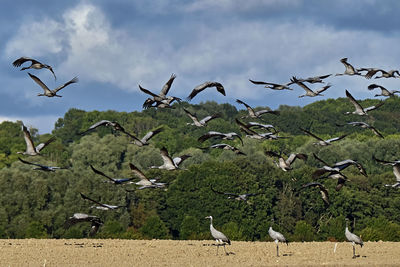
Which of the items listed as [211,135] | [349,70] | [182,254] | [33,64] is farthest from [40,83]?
[349,70]

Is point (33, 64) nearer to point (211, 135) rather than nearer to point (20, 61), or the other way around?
point (20, 61)

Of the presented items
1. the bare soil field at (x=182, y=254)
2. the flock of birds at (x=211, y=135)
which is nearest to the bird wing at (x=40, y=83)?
the flock of birds at (x=211, y=135)

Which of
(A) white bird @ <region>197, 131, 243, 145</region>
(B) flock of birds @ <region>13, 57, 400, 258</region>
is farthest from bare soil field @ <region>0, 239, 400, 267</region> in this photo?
(A) white bird @ <region>197, 131, 243, 145</region>

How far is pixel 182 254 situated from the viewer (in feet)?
155

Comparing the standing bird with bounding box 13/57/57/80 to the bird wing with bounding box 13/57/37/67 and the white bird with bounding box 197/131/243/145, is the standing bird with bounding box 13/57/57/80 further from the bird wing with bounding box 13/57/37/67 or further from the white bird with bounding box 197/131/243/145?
the white bird with bounding box 197/131/243/145

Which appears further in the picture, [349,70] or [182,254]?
[182,254]

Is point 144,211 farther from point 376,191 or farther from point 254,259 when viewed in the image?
point 254,259

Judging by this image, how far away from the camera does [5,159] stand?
523 feet

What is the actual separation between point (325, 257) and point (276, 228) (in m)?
44.6

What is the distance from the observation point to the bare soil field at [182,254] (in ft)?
139

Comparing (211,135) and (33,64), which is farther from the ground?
(33,64)

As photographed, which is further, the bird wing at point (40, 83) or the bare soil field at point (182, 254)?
the bare soil field at point (182, 254)

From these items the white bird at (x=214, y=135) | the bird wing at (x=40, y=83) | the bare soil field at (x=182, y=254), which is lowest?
the bare soil field at (x=182, y=254)

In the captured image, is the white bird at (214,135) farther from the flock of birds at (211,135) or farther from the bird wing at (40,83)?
the bird wing at (40,83)
